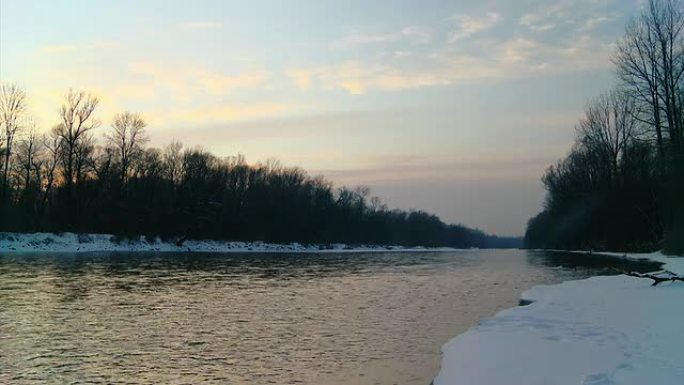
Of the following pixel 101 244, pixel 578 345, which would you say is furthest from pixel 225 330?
pixel 101 244

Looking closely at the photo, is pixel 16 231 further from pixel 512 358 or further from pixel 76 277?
pixel 512 358

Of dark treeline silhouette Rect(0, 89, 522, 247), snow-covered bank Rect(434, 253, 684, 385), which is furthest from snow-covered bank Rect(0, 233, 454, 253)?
snow-covered bank Rect(434, 253, 684, 385)

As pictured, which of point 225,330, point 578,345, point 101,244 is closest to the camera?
point 578,345

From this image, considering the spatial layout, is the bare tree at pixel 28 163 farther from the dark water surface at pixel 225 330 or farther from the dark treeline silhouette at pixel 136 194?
the dark water surface at pixel 225 330

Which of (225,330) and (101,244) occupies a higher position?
(101,244)

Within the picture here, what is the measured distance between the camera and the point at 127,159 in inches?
3342

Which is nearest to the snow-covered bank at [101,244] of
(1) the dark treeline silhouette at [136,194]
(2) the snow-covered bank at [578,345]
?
(1) the dark treeline silhouette at [136,194]

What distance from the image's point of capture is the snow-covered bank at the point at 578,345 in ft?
28.0

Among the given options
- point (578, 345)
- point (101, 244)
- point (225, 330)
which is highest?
point (101, 244)

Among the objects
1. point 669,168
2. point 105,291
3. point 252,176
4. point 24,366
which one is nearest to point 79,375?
point 24,366

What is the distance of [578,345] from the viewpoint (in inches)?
439

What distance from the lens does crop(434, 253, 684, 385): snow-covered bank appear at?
28.0 feet

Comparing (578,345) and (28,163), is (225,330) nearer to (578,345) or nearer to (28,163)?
(578,345)

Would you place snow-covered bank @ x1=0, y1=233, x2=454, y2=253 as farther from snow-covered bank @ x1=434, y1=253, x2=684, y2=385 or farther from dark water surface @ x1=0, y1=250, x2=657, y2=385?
snow-covered bank @ x1=434, y1=253, x2=684, y2=385
